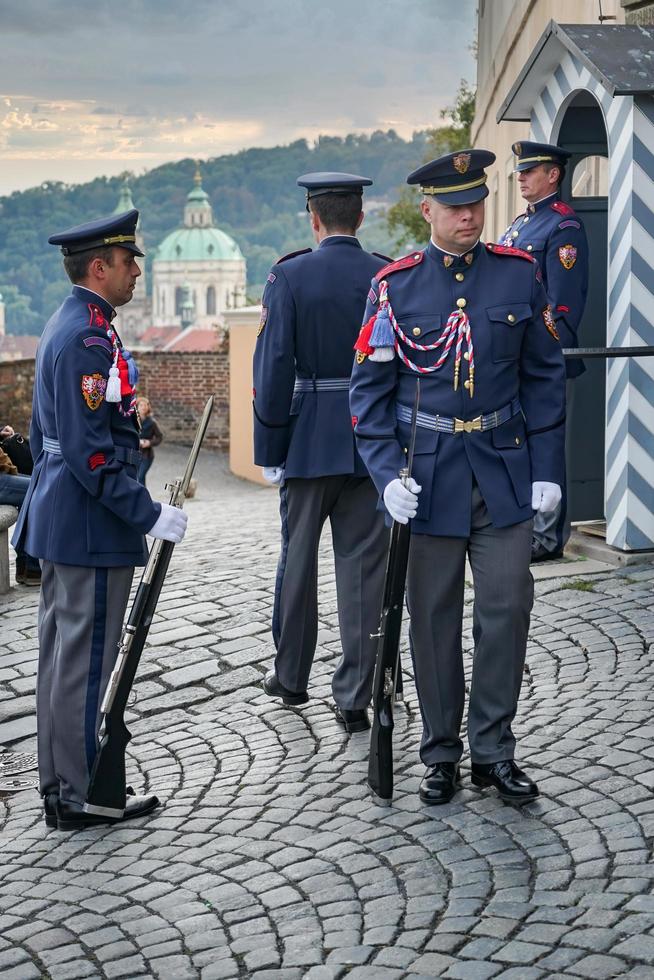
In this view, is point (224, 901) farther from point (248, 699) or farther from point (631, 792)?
point (248, 699)

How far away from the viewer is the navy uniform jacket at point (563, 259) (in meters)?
7.05

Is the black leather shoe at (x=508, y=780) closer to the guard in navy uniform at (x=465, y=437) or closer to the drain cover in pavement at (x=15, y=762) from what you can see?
the guard in navy uniform at (x=465, y=437)

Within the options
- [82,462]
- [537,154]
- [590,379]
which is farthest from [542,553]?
[82,462]

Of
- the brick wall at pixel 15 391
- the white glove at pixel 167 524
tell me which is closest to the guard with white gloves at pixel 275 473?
the white glove at pixel 167 524

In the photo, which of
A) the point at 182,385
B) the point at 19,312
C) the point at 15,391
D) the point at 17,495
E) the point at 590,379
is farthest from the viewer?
the point at 19,312

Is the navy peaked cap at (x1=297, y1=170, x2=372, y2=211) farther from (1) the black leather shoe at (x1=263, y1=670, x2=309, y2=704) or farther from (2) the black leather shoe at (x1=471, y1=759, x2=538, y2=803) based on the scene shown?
(2) the black leather shoe at (x1=471, y1=759, x2=538, y2=803)

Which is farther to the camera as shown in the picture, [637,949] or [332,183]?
[332,183]

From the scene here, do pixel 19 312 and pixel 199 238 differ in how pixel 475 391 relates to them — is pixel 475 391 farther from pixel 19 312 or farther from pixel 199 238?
pixel 199 238

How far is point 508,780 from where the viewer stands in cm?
417

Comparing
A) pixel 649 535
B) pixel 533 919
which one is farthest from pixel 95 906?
pixel 649 535

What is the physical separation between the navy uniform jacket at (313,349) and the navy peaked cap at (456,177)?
1.03 m

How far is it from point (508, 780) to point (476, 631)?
0.44 metres

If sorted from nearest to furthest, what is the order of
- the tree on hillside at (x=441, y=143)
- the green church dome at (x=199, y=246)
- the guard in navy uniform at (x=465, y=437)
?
the guard in navy uniform at (x=465, y=437) → the tree on hillside at (x=441, y=143) → the green church dome at (x=199, y=246)

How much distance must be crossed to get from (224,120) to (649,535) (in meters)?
181
